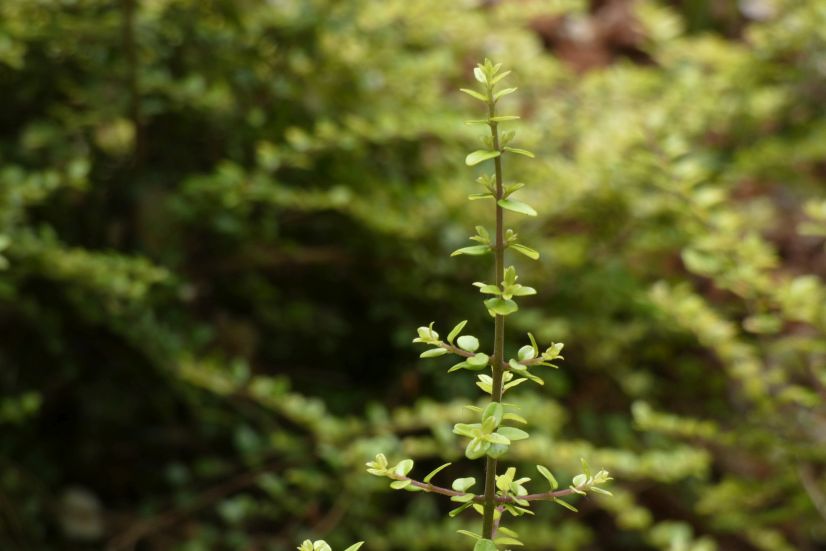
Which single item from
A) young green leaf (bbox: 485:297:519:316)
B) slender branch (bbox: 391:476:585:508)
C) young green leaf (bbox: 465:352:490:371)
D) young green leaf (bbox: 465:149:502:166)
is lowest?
slender branch (bbox: 391:476:585:508)

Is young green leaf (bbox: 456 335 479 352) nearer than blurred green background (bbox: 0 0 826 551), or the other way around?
young green leaf (bbox: 456 335 479 352)

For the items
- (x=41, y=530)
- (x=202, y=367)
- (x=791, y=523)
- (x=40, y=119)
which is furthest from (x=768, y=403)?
(x=40, y=119)

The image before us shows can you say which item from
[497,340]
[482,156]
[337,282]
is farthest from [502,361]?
[337,282]

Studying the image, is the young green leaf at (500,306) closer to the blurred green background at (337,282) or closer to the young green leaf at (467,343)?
the young green leaf at (467,343)

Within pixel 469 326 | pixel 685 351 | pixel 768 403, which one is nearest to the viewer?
pixel 768 403

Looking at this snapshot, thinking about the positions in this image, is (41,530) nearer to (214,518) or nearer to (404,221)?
(214,518)

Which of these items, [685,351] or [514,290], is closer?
[514,290]

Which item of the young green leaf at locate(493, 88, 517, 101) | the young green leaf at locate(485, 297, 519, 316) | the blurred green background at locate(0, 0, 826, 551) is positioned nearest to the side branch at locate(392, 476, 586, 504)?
the young green leaf at locate(485, 297, 519, 316)

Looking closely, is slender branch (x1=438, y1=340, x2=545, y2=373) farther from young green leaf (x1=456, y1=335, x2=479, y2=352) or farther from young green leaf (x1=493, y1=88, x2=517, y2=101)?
young green leaf (x1=493, y1=88, x2=517, y2=101)

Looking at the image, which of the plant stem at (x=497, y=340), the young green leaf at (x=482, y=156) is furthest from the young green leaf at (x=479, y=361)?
the young green leaf at (x=482, y=156)
